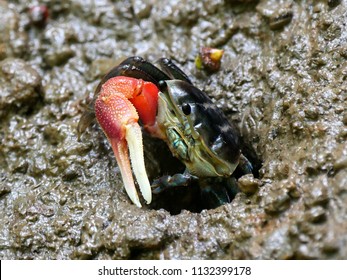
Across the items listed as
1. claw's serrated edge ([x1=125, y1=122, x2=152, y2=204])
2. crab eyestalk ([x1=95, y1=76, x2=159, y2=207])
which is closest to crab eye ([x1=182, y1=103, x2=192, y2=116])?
crab eyestalk ([x1=95, y1=76, x2=159, y2=207])

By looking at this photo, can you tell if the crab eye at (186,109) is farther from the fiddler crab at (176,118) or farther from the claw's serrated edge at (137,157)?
the claw's serrated edge at (137,157)

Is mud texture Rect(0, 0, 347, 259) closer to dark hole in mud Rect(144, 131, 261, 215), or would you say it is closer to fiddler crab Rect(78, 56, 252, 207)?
dark hole in mud Rect(144, 131, 261, 215)

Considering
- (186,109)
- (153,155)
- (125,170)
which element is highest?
(186,109)

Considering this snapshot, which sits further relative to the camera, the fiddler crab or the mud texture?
the fiddler crab

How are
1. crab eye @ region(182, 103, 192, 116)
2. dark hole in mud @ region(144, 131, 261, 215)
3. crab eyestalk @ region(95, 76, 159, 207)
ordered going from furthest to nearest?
dark hole in mud @ region(144, 131, 261, 215) → crab eye @ region(182, 103, 192, 116) → crab eyestalk @ region(95, 76, 159, 207)

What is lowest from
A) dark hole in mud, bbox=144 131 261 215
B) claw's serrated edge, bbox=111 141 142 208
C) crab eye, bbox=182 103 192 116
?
dark hole in mud, bbox=144 131 261 215

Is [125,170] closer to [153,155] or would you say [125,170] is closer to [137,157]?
[137,157]

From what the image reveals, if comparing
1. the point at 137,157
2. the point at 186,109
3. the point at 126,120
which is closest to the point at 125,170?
the point at 137,157
